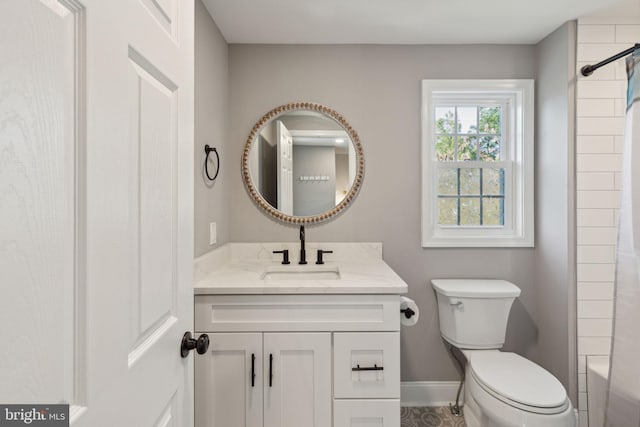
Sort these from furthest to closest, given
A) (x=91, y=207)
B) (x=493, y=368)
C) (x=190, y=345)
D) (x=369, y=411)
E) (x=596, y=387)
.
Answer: (x=596, y=387) → (x=493, y=368) → (x=369, y=411) → (x=190, y=345) → (x=91, y=207)

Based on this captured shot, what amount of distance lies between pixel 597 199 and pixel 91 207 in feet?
7.58

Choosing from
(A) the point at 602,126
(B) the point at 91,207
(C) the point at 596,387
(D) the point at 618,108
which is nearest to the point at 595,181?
(A) the point at 602,126

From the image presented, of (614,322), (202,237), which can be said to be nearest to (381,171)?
(202,237)

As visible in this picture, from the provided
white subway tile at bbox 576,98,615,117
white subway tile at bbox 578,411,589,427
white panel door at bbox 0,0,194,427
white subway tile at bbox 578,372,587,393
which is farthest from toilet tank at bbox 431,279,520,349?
white panel door at bbox 0,0,194,427

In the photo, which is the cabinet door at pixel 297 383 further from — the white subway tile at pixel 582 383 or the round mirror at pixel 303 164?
the white subway tile at pixel 582 383

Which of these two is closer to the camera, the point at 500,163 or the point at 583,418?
the point at 583,418

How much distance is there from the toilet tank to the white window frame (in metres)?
0.35

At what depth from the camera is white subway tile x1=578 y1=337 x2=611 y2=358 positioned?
1.83 meters

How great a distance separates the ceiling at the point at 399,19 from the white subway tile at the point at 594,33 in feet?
0.22

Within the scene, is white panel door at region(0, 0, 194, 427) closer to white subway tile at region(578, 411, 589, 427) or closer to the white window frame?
the white window frame

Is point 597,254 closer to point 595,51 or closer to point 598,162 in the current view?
point 598,162

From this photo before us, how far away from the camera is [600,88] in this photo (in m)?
1.84

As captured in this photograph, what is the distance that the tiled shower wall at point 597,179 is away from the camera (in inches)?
71.9

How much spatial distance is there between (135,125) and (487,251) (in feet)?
7.13
